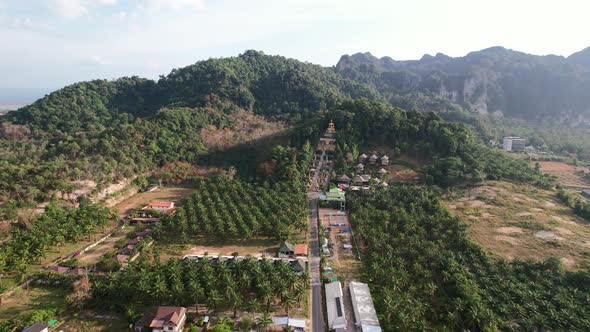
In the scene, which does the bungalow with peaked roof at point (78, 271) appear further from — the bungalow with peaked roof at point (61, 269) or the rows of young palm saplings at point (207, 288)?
the rows of young palm saplings at point (207, 288)

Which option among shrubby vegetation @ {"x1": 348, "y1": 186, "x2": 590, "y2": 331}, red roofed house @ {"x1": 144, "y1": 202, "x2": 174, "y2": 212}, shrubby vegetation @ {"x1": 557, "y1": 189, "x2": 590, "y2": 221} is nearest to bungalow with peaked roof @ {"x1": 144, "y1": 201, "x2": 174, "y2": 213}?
red roofed house @ {"x1": 144, "y1": 202, "x2": 174, "y2": 212}

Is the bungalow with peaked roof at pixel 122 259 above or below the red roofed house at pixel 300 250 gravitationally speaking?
above

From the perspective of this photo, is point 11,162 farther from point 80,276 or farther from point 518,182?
point 518,182

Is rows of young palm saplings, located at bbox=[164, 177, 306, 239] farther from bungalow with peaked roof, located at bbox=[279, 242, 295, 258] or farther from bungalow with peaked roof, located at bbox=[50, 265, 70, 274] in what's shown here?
bungalow with peaked roof, located at bbox=[50, 265, 70, 274]

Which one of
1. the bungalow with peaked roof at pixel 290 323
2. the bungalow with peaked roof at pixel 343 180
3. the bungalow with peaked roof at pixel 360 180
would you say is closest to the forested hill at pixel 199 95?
the bungalow with peaked roof at pixel 343 180

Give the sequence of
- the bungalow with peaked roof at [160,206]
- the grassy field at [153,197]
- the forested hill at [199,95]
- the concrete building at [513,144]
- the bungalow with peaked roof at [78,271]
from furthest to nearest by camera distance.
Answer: the concrete building at [513,144] → the forested hill at [199,95] → the grassy field at [153,197] → the bungalow with peaked roof at [160,206] → the bungalow with peaked roof at [78,271]

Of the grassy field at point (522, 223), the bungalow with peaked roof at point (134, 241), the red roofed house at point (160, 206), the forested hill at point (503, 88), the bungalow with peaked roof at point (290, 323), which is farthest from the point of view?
the forested hill at point (503, 88)
